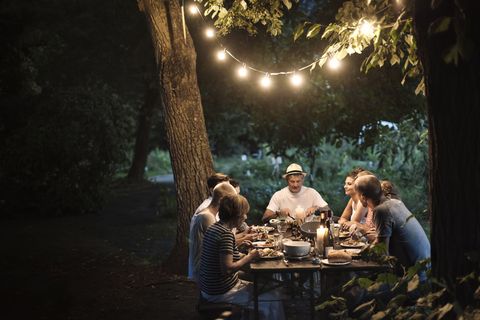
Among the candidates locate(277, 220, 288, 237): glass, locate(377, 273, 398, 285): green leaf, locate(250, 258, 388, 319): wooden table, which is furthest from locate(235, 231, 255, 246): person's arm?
locate(377, 273, 398, 285): green leaf

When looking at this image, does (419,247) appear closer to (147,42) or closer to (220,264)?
(220,264)

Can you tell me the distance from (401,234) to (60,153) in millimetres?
11315

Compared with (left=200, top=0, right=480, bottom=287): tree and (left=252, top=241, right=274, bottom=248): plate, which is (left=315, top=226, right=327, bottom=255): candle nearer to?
(left=252, top=241, right=274, bottom=248): plate

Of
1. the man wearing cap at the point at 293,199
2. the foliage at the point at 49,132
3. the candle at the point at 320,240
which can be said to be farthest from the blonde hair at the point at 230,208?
the foliage at the point at 49,132

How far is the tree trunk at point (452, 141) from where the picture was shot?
10.8ft

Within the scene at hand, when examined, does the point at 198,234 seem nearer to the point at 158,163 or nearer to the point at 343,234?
the point at 343,234

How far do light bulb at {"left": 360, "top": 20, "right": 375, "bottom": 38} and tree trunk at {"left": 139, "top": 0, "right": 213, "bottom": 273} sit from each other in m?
3.59

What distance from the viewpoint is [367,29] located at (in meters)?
5.25

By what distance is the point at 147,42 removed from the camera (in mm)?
17312

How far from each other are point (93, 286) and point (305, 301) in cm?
322

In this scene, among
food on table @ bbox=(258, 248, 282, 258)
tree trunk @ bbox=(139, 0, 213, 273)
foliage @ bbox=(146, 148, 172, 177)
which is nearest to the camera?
food on table @ bbox=(258, 248, 282, 258)

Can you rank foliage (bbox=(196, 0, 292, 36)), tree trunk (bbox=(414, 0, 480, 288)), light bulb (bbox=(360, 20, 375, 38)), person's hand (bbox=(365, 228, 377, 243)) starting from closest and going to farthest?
tree trunk (bbox=(414, 0, 480, 288)) < light bulb (bbox=(360, 20, 375, 38)) < person's hand (bbox=(365, 228, 377, 243)) < foliage (bbox=(196, 0, 292, 36))

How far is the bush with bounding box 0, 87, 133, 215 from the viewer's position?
14.6 metres

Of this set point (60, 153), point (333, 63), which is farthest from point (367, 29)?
point (60, 153)
